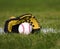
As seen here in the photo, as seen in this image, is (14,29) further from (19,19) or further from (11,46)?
(11,46)

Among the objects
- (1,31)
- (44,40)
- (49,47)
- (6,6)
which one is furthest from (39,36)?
(6,6)

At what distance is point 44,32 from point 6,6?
30.1ft

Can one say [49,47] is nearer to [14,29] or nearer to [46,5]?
[14,29]

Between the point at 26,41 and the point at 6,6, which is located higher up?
the point at 6,6

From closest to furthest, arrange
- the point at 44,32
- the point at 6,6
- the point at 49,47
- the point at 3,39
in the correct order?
the point at 49,47 < the point at 3,39 < the point at 44,32 < the point at 6,6

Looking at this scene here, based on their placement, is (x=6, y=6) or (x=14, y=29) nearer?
(x=14, y=29)

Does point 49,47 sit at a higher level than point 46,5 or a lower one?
lower

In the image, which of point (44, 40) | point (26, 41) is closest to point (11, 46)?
point (26, 41)

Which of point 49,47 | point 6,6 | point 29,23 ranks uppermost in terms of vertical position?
point 6,6

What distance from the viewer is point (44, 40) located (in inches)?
341

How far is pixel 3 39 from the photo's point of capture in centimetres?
888

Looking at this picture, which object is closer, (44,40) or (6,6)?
(44,40)

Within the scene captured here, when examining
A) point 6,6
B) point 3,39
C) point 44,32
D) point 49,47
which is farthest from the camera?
point 6,6

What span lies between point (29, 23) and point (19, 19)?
436 millimetres
